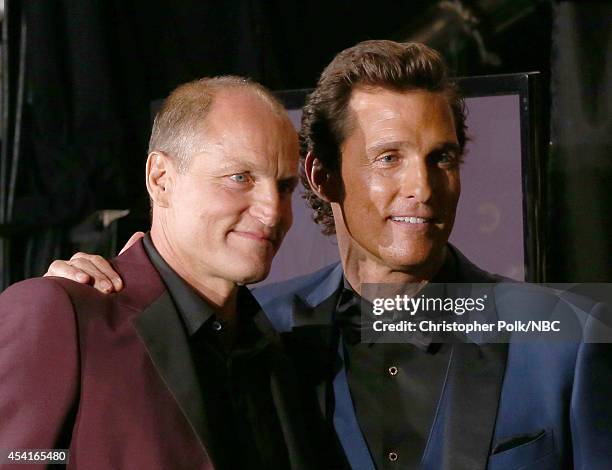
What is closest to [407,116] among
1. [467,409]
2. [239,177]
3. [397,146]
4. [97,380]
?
[397,146]

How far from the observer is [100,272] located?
44.7 inches

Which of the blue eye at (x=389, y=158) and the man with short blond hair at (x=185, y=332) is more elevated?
the blue eye at (x=389, y=158)

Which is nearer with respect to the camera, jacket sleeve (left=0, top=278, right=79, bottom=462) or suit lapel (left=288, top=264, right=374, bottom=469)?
jacket sleeve (left=0, top=278, right=79, bottom=462)

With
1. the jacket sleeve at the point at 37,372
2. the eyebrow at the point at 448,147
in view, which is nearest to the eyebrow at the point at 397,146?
the eyebrow at the point at 448,147

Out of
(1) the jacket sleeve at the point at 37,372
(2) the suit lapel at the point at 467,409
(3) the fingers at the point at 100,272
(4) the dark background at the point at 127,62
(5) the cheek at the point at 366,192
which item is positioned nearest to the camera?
(1) the jacket sleeve at the point at 37,372

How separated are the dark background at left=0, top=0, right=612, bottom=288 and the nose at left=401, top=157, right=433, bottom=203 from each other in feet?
0.96

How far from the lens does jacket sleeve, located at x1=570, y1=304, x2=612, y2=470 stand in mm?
1198

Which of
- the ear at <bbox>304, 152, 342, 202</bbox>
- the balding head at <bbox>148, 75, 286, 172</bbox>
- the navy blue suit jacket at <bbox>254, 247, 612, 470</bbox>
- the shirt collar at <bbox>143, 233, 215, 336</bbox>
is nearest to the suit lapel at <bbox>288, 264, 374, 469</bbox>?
the navy blue suit jacket at <bbox>254, 247, 612, 470</bbox>

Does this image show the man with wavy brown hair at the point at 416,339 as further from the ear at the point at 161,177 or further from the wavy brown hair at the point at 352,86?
the ear at the point at 161,177

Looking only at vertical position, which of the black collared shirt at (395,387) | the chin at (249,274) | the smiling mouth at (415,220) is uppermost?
the smiling mouth at (415,220)

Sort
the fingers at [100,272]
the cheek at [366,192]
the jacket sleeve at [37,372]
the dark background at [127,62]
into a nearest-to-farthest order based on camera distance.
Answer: the jacket sleeve at [37,372] < the fingers at [100,272] < the cheek at [366,192] < the dark background at [127,62]

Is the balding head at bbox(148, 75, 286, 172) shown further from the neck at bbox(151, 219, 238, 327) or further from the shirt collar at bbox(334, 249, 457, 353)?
Result: the shirt collar at bbox(334, 249, 457, 353)

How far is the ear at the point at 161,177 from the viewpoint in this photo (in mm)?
1160

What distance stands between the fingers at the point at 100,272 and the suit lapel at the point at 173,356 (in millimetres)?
49
